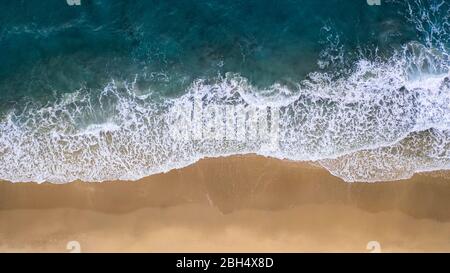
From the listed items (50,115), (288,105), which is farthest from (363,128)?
(50,115)

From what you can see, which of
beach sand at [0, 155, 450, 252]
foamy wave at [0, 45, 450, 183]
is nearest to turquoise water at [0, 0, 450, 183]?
foamy wave at [0, 45, 450, 183]

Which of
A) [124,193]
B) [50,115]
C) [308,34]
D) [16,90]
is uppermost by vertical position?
[308,34]

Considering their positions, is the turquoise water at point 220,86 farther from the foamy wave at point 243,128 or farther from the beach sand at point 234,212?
the beach sand at point 234,212

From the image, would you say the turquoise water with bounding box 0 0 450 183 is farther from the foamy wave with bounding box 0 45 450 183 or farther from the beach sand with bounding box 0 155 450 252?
the beach sand with bounding box 0 155 450 252

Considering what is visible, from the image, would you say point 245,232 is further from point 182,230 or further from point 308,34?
point 308,34

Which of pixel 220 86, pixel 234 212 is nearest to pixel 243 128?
pixel 220 86

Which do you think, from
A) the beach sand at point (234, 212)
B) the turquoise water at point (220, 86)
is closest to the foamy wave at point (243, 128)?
the turquoise water at point (220, 86)
